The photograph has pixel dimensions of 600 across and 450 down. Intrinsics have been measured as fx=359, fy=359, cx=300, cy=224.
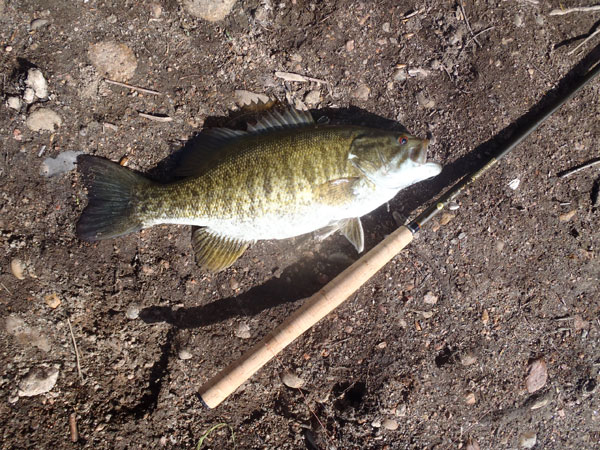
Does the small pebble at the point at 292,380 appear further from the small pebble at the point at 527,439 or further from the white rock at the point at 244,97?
the white rock at the point at 244,97

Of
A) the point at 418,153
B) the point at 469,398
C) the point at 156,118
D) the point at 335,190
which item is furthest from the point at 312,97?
the point at 469,398

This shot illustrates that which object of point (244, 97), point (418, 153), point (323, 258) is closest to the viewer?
point (418, 153)

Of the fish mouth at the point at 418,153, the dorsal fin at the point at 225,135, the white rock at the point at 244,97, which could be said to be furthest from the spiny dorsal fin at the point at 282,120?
the fish mouth at the point at 418,153

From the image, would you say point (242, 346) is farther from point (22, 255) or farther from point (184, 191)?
point (22, 255)

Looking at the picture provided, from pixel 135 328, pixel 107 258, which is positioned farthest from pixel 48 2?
pixel 135 328

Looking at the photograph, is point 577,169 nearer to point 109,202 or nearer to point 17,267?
point 109,202
